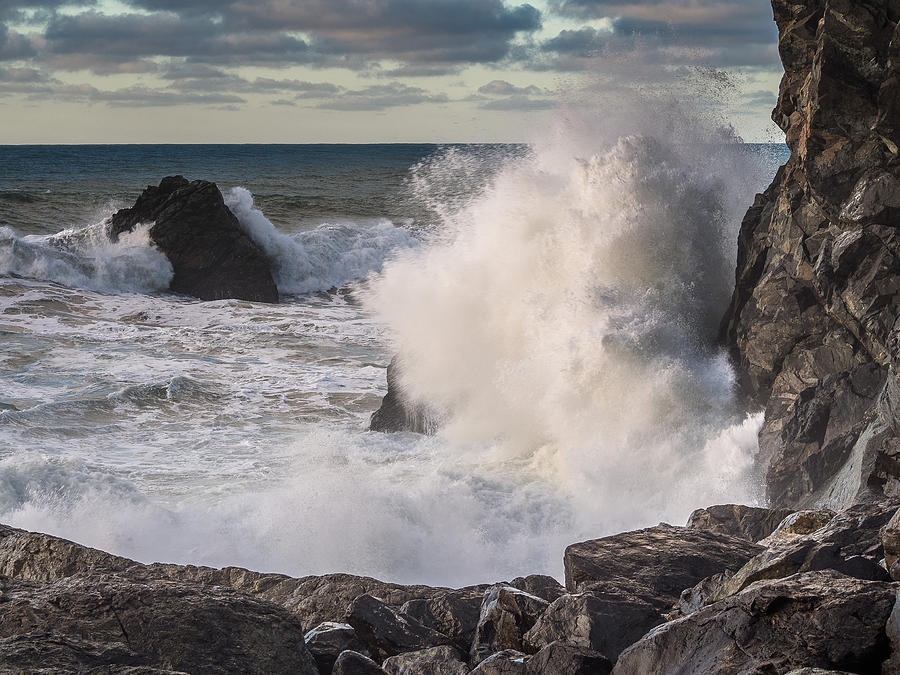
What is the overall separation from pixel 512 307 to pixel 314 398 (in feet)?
11.9

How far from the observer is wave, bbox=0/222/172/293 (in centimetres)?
→ 2197

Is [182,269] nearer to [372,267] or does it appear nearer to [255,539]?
[372,267]

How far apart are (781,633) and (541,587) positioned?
2165 mm

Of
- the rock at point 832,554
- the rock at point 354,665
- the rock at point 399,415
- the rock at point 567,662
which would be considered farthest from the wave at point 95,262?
the rock at point 567,662

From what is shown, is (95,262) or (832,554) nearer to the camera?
(832,554)

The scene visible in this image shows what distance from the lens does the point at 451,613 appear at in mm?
4812

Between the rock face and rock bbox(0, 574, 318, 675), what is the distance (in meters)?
4.34

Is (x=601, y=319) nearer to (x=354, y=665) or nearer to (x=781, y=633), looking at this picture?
(x=354, y=665)

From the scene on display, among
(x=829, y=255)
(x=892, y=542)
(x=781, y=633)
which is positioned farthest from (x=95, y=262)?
(x=781, y=633)

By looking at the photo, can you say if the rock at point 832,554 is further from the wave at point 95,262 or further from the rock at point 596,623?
the wave at point 95,262

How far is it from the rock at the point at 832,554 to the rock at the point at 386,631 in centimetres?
137

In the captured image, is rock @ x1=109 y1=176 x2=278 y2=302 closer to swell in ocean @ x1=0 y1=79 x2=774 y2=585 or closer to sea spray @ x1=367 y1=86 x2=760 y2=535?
swell in ocean @ x1=0 y1=79 x2=774 y2=585

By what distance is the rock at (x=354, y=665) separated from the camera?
151 inches

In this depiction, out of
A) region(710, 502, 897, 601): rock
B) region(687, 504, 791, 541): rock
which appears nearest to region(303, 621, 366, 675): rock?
region(710, 502, 897, 601): rock
